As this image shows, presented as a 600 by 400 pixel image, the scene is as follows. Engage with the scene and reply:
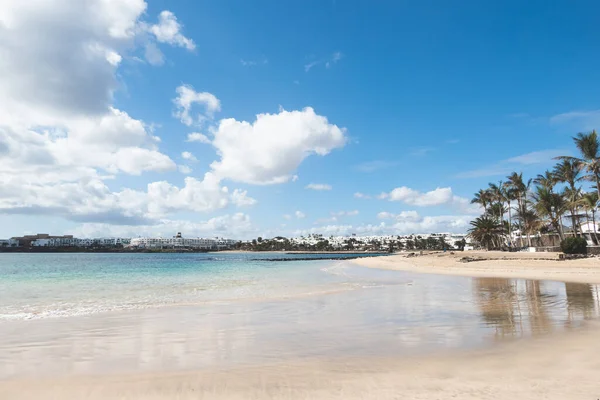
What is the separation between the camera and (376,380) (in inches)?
242

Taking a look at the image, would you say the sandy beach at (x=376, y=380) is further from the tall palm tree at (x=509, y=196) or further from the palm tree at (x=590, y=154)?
the tall palm tree at (x=509, y=196)

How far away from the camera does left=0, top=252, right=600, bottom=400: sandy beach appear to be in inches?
220

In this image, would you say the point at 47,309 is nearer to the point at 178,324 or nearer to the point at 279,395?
the point at 178,324

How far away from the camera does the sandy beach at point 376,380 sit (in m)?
5.58

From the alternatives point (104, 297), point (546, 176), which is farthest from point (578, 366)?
point (546, 176)

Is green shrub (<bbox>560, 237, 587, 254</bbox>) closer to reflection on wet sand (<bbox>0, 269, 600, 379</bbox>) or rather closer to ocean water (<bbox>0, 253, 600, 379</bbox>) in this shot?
ocean water (<bbox>0, 253, 600, 379</bbox>)

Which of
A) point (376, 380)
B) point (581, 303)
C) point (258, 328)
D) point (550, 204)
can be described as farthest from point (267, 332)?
point (550, 204)

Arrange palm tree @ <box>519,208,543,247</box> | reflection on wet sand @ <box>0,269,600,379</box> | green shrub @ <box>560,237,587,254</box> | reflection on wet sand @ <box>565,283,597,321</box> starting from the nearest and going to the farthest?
1. reflection on wet sand @ <box>0,269,600,379</box>
2. reflection on wet sand @ <box>565,283,597,321</box>
3. green shrub @ <box>560,237,587,254</box>
4. palm tree @ <box>519,208,543,247</box>

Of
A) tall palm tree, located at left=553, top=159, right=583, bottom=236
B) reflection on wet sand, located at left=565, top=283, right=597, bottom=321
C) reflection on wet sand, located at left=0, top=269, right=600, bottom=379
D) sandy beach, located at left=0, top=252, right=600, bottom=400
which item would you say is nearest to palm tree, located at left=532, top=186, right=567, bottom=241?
tall palm tree, located at left=553, top=159, right=583, bottom=236

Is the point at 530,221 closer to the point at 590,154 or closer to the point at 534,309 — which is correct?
the point at 590,154

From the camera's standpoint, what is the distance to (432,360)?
7.23 metres

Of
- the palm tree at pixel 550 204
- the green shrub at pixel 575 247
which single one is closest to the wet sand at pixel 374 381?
the green shrub at pixel 575 247

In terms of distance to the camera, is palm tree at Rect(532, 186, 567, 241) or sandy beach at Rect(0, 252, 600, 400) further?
palm tree at Rect(532, 186, 567, 241)

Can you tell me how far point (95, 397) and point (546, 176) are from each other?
74376mm
